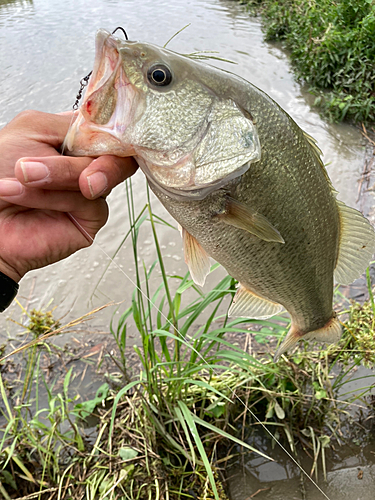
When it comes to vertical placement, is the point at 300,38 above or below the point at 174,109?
below

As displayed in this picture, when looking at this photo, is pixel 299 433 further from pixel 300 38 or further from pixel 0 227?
pixel 300 38

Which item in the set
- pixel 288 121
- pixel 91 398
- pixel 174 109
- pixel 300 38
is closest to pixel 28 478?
pixel 91 398

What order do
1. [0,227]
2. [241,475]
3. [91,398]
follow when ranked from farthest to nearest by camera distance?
[91,398]
[241,475]
[0,227]

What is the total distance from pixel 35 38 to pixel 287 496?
32.4 feet

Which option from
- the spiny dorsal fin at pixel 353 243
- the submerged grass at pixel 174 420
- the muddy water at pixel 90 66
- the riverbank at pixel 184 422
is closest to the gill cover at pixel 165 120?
the muddy water at pixel 90 66

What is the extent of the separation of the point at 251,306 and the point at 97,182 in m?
0.77

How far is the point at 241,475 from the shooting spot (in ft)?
6.32

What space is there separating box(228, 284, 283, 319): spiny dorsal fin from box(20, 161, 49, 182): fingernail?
2.69 ft

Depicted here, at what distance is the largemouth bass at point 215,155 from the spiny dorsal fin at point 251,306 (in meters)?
0.16

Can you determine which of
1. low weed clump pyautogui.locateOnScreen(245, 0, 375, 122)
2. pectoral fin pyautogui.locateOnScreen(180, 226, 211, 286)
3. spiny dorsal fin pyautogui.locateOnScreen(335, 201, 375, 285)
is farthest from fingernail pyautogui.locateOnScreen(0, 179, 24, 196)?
low weed clump pyautogui.locateOnScreen(245, 0, 375, 122)

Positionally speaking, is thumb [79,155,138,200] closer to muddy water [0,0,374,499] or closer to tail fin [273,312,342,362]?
tail fin [273,312,342,362]

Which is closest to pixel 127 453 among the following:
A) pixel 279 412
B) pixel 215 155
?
pixel 279 412

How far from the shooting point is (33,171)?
101cm

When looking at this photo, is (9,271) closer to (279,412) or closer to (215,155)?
(215,155)
